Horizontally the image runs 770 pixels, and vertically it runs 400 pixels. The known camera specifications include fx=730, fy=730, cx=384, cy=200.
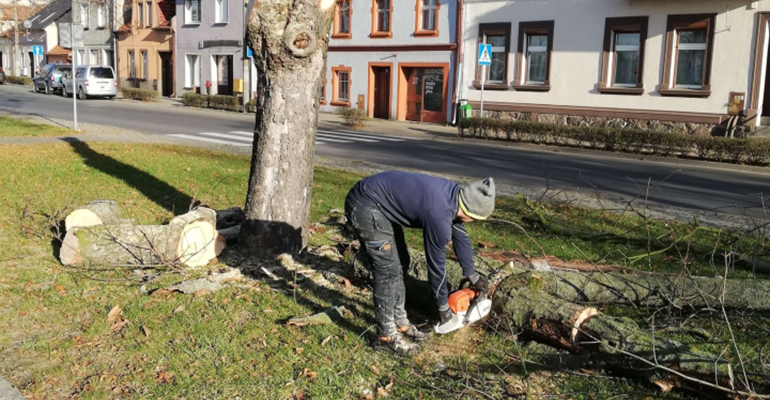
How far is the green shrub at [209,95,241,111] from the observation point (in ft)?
103

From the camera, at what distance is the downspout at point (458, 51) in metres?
27.4

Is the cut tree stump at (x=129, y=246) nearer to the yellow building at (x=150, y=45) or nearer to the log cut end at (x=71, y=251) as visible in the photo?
the log cut end at (x=71, y=251)

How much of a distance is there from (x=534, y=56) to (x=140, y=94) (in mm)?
21685

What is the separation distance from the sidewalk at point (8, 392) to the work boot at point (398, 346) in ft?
7.27

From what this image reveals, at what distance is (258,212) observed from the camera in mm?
7207

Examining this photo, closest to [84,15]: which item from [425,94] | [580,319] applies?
[425,94]

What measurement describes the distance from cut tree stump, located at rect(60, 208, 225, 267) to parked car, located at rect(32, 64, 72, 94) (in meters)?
38.3

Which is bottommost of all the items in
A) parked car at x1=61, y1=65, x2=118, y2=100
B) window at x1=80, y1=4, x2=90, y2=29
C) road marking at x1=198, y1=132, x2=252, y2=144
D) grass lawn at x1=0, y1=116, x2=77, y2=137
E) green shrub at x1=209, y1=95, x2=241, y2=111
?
road marking at x1=198, y1=132, x2=252, y2=144

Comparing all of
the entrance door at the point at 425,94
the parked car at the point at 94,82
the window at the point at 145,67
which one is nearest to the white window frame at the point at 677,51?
the entrance door at the point at 425,94

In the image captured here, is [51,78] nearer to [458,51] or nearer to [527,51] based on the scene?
[458,51]

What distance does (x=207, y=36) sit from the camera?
131ft

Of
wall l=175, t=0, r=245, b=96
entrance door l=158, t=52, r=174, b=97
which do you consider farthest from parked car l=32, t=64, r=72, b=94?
wall l=175, t=0, r=245, b=96

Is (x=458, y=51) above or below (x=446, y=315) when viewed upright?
above

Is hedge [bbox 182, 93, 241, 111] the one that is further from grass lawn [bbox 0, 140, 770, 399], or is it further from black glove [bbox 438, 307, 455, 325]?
black glove [bbox 438, 307, 455, 325]
